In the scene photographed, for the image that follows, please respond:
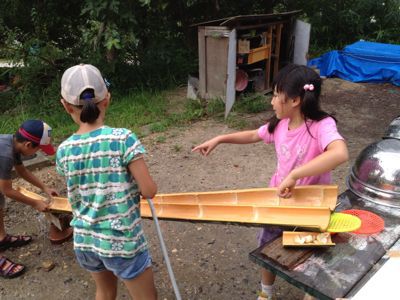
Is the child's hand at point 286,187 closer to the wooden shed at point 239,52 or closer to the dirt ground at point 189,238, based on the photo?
the dirt ground at point 189,238

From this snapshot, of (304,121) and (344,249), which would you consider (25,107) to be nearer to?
(304,121)

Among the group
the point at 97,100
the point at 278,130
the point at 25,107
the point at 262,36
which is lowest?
the point at 25,107

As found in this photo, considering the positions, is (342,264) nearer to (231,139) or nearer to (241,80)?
(231,139)

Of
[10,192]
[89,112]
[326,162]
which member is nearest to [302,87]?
[326,162]

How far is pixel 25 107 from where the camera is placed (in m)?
6.90

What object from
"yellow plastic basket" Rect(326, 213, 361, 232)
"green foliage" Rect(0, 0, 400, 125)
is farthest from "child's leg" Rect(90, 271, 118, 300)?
"green foliage" Rect(0, 0, 400, 125)

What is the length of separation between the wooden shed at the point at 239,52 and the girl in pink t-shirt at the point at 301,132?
401 centimetres

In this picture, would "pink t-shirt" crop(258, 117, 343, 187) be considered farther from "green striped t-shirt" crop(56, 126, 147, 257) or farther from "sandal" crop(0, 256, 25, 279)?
"sandal" crop(0, 256, 25, 279)

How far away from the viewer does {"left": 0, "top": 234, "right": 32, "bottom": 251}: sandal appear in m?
3.13

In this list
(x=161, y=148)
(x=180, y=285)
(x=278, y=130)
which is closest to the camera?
(x=278, y=130)

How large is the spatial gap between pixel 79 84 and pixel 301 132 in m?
1.15

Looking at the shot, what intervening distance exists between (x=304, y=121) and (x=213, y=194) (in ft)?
2.14

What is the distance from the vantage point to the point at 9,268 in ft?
9.39

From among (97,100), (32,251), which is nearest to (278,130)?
(97,100)
